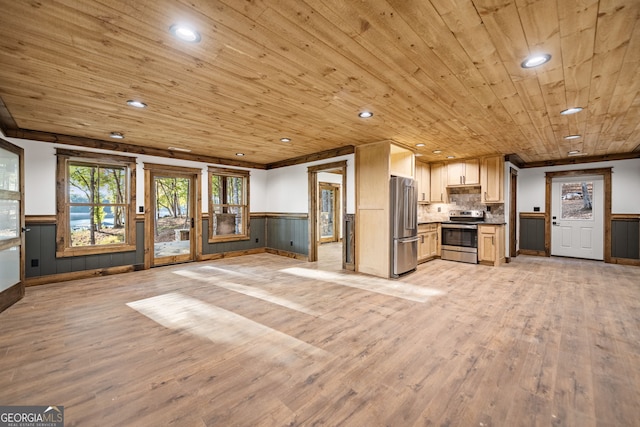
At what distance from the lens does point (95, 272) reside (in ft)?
16.6

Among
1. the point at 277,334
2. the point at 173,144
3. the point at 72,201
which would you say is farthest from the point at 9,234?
the point at 277,334

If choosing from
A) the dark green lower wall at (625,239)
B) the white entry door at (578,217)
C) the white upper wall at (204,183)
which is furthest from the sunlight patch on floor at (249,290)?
the dark green lower wall at (625,239)

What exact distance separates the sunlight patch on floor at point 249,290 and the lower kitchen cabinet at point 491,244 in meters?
4.55

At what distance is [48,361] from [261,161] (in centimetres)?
573

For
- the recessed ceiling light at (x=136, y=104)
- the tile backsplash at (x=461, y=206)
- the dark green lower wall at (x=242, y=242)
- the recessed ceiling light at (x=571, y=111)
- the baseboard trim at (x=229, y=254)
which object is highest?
the recessed ceiling light at (x=136, y=104)

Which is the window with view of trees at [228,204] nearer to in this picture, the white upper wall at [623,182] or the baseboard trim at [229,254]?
the baseboard trim at [229,254]

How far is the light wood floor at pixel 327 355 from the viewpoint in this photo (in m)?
1.72

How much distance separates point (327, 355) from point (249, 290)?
2162 millimetres

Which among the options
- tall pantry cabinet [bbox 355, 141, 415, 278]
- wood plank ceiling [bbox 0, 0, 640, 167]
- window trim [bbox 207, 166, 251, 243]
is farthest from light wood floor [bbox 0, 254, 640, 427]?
window trim [bbox 207, 166, 251, 243]

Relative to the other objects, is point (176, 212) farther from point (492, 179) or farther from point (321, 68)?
point (492, 179)

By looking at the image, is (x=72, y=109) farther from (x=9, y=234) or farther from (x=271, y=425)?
Answer: (x=271, y=425)

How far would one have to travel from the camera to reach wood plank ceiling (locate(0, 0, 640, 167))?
1785 mm

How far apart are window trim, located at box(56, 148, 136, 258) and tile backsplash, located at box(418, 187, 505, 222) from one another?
6327mm

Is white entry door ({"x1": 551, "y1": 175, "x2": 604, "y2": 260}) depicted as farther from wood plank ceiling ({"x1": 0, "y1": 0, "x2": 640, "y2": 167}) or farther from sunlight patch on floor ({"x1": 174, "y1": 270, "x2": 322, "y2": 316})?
sunlight patch on floor ({"x1": 174, "y1": 270, "x2": 322, "y2": 316})
